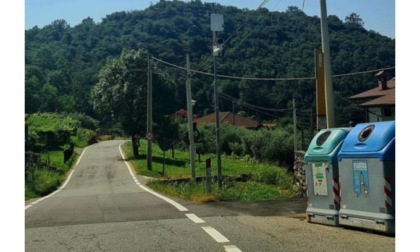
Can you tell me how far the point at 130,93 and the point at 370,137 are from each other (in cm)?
4073

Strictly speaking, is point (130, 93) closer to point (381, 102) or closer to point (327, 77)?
point (381, 102)

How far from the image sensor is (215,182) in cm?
2575

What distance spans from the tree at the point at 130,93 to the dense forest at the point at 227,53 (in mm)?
1475

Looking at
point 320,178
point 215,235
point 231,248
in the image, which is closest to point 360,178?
point 320,178

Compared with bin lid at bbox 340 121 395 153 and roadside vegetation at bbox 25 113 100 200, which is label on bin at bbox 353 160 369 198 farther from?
roadside vegetation at bbox 25 113 100 200

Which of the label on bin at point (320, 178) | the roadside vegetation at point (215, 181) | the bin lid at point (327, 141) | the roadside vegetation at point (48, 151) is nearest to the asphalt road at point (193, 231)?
the label on bin at point (320, 178)

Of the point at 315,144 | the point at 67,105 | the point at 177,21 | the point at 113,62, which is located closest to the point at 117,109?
the point at 113,62

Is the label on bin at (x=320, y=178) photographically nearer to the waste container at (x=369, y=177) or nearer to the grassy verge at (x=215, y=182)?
the waste container at (x=369, y=177)

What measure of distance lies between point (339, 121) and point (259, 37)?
36.0ft

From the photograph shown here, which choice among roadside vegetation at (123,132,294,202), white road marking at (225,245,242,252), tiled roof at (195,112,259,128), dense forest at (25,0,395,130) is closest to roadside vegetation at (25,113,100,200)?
roadside vegetation at (123,132,294,202)

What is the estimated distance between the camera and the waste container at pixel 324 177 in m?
9.44

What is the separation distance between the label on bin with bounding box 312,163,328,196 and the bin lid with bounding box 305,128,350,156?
234mm

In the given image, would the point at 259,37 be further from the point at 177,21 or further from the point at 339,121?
the point at 177,21

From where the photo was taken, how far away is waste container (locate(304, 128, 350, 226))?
31.0 feet
